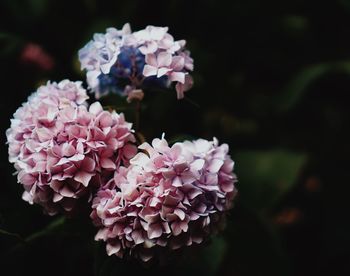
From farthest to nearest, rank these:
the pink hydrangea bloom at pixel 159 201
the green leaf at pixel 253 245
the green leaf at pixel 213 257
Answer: the green leaf at pixel 253 245 → the green leaf at pixel 213 257 → the pink hydrangea bloom at pixel 159 201

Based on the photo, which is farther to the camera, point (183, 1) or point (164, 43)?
point (183, 1)

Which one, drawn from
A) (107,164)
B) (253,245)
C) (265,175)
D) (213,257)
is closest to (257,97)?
(265,175)

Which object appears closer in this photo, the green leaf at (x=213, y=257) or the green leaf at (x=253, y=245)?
the green leaf at (x=213, y=257)

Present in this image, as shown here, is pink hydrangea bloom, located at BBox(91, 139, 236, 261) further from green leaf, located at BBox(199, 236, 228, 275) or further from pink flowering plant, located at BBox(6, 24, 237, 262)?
green leaf, located at BBox(199, 236, 228, 275)

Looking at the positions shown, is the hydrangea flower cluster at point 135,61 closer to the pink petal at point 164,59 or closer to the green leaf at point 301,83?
the pink petal at point 164,59

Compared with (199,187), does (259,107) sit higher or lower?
higher

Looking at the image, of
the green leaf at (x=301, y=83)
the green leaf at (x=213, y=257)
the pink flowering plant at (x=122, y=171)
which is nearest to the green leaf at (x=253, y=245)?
the green leaf at (x=213, y=257)

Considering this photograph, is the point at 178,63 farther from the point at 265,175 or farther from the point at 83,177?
A: the point at 265,175

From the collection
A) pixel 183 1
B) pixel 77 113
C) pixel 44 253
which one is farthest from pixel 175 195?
pixel 183 1

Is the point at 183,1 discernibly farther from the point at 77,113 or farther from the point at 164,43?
the point at 77,113
